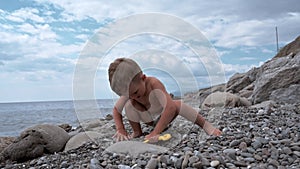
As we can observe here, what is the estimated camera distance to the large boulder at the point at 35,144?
4258 mm

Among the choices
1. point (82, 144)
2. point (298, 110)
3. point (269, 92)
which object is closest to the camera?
point (82, 144)

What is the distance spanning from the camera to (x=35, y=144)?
4324mm

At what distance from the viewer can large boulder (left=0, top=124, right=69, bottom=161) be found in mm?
4258

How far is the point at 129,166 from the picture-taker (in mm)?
2475

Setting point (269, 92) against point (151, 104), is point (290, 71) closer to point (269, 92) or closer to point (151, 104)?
point (269, 92)

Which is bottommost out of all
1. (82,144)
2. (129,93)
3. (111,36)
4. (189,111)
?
(82,144)

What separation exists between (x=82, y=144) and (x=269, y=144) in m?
2.35

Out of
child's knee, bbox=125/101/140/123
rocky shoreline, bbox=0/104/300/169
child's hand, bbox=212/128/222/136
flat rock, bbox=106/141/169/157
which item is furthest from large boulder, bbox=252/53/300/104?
flat rock, bbox=106/141/169/157

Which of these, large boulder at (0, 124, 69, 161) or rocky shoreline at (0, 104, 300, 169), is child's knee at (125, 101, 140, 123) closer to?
rocky shoreline at (0, 104, 300, 169)

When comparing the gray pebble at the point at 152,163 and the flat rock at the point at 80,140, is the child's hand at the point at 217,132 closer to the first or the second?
the gray pebble at the point at 152,163

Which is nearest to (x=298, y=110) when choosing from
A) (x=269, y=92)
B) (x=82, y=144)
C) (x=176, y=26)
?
(x=269, y=92)

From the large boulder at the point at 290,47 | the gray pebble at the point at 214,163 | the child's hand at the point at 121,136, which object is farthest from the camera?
the large boulder at the point at 290,47

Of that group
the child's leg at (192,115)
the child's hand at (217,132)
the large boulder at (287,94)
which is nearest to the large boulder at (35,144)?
the child's leg at (192,115)

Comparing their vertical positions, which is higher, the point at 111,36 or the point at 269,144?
the point at 111,36
